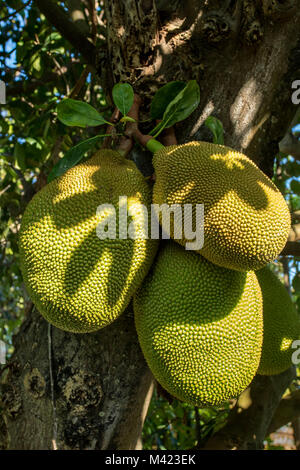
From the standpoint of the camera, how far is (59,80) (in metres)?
2.14

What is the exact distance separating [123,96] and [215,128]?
0.82 ft

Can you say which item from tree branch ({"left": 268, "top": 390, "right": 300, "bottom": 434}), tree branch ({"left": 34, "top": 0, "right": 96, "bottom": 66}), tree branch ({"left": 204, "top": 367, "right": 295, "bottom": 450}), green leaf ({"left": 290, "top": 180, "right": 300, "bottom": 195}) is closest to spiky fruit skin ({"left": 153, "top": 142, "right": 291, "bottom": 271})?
tree branch ({"left": 34, "top": 0, "right": 96, "bottom": 66})

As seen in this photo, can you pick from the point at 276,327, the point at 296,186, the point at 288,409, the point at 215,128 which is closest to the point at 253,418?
the point at 288,409

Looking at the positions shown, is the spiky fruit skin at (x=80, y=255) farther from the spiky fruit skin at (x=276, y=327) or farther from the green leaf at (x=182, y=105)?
the spiky fruit skin at (x=276, y=327)

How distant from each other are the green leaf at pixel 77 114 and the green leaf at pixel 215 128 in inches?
10.5

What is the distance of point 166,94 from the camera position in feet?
3.74

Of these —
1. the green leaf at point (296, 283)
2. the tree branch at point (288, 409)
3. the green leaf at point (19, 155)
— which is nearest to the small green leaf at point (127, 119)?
the green leaf at point (19, 155)

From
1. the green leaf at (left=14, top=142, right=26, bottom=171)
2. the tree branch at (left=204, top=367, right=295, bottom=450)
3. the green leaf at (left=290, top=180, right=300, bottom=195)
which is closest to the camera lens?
the tree branch at (left=204, top=367, right=295, bottom=450)

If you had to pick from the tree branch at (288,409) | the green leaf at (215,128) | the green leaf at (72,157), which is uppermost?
the green leaf at (215,128)

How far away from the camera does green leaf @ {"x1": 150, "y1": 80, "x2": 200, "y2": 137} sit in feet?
3.58

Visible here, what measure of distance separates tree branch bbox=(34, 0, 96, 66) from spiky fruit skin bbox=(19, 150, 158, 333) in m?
0.68

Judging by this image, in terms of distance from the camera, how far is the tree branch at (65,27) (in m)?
1.47

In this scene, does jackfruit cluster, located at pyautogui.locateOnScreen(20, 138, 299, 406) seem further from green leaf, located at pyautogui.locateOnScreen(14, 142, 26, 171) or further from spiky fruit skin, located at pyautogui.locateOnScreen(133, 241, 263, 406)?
green leaf, located at pyautogui.locateOnScreen(14, 142, 26, 171)

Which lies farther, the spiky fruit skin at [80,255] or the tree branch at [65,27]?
the tree branch at [65,27]
